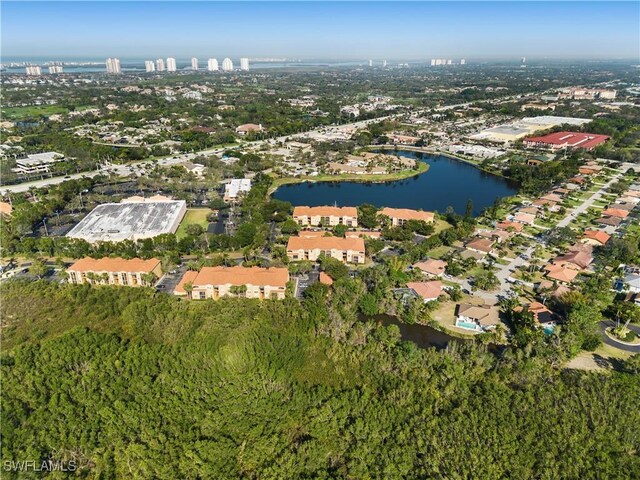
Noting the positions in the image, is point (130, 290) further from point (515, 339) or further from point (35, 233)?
→ point (515, 339)

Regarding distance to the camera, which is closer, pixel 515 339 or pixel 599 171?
pixel 515 339

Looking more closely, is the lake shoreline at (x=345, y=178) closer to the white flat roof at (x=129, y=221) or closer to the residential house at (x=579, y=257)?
the white flat roof at (x=129, y=221)

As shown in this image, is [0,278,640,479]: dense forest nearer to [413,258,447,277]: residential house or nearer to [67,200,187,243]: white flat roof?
[413,258,447,277]: residential house

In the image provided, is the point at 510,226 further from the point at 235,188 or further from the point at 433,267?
the point at 235,188

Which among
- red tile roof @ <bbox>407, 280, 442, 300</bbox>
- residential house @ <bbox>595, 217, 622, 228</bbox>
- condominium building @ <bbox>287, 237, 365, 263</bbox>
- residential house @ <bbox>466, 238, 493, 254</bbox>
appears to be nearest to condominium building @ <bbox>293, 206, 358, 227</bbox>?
condominium building @ <bbox>287, 237, 365, 263</bbox>

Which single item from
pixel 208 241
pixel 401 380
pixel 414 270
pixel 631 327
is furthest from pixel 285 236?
pixel 631 327

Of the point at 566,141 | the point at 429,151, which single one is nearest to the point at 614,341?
the point at 429,151
